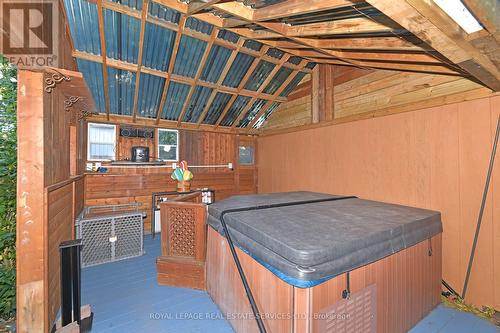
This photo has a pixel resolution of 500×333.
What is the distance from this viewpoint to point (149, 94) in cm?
470

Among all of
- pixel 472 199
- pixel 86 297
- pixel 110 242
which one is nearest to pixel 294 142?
pixel 472 199

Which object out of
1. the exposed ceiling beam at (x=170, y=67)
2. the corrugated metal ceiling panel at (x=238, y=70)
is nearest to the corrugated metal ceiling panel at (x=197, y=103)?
the corrugated metal ceiling panel at (x=238, y=70)

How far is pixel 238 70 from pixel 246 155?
9.24ft

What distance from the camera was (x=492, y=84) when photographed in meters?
2.29

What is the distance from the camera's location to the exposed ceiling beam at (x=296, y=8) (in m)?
1.89

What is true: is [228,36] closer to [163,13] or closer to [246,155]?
[163,13]

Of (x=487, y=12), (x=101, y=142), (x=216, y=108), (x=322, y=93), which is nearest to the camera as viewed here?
(x=487, y=12)

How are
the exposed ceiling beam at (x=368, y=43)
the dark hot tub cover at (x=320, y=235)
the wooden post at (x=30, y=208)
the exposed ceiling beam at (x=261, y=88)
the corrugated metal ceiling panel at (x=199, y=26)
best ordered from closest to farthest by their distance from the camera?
the dark hot tub cover at (x=320, y=235) → the wooden post at (x=30, y=208) → the exposed ceiling beam at (x=368, y=43) → the corrugated metal ceiling panel at (x=199, y=26) → the exposed ceiling beam at (x=261, y=88)

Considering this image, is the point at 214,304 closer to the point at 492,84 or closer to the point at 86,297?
the point at 86,297

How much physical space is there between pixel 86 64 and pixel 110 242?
301cm

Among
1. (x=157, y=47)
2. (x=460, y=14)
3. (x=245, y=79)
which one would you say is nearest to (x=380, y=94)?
(x=245, y=79)

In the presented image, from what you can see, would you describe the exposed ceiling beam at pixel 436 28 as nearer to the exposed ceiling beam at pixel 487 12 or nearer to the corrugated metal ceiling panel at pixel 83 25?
the exposed ceiling beam at pixel 487 12

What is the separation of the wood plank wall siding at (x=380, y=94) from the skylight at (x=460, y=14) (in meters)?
1.68

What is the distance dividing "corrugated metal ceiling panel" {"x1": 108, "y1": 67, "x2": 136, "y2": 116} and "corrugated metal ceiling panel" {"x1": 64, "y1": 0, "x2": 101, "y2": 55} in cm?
51
